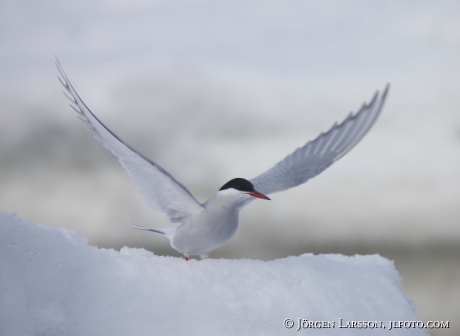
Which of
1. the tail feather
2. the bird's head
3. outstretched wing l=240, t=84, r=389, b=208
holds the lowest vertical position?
the tail feather

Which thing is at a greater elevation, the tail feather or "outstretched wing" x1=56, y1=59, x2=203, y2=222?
"outstretched wing" x1=56, y1=59, x2=203, y2=222

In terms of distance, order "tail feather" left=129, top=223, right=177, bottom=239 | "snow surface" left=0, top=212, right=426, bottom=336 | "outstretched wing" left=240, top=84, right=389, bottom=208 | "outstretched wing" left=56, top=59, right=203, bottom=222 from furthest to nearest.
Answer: "tail feather" left=129, top=223, right=177, bottom=239, "outstretched wing" left=240, top=84, right=389, bottom=208, "outstretched wing" left=56, top=59, right=203, bottom=222, "snow surface" left=0, top=212, right=426, bottom=336

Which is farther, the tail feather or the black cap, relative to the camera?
the tail feather

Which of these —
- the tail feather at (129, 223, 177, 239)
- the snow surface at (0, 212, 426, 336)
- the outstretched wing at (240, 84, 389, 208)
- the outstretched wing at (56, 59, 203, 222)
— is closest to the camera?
the snow surface at (0, 212, 426, 336)

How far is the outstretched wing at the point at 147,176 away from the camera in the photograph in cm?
311

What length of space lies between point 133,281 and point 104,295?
0.20m

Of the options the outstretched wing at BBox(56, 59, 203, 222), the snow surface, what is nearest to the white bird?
the outstretched wing at BBox(56, 59, 203, 222)

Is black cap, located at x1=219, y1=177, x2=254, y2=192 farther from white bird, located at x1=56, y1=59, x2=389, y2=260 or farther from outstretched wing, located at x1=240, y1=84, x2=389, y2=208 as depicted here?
outstretched wing, located at x1=240, y1=84, x2=389, y2=208

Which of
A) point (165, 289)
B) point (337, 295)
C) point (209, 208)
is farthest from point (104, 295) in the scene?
point (337, 295)

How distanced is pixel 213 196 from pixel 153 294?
125 centimetres

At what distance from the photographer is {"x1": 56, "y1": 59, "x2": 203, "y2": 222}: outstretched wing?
3.11m

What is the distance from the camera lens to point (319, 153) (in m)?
4.27

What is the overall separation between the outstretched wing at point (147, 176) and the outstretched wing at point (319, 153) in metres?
0.71

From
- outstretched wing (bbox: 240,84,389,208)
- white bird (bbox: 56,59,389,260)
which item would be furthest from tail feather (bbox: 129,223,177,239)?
outstretched wing (bbox: 240,84,389,208)
